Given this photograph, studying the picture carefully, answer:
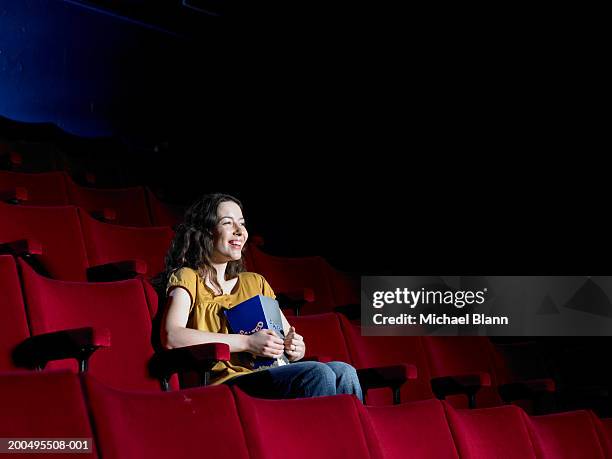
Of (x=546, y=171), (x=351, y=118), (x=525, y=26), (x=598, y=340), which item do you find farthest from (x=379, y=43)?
(x=598, y=340)

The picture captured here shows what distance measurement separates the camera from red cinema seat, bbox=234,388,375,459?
35cm

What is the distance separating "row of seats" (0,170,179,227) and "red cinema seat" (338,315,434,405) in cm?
32

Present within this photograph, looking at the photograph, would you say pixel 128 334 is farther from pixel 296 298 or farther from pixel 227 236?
pixel 296 298

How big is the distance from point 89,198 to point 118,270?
36 centimetres

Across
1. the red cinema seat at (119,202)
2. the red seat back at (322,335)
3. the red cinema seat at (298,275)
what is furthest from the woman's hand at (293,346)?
the red cinema seat at (119,202)

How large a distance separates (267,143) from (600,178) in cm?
55

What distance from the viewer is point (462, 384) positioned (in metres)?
0.66

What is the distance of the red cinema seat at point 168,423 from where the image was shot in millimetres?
276

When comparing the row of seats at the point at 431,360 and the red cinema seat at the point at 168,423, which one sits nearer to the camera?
the red cinema seat at the point at 168,423

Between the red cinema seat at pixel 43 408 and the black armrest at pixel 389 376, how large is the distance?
369 millimetres

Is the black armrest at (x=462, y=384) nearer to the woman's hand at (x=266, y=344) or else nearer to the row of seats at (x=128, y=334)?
the row of seats at (x=128, y=334)

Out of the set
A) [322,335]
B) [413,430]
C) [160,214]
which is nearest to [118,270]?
[322,335]

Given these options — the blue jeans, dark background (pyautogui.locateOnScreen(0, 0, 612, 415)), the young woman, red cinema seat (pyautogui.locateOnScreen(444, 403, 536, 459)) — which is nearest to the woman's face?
the young woman

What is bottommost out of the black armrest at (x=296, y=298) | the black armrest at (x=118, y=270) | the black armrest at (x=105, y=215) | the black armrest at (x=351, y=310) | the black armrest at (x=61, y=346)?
the black armrest at (x=351, y=310)
